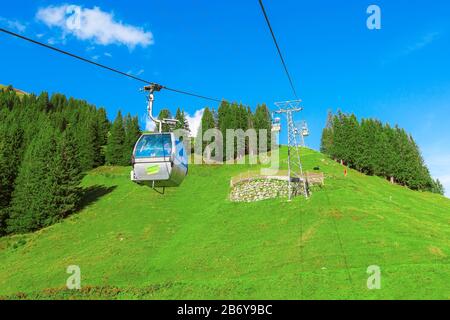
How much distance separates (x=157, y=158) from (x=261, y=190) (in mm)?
40287

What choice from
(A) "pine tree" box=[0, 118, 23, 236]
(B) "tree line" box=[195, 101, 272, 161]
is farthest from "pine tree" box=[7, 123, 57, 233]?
(B) "tree line" box=[195, 101, 272, 161]

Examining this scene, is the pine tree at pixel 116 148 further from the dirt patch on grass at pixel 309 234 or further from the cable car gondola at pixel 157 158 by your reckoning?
the cable car gondola at pixel 157 158

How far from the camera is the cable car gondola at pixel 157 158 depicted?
13133 millimetres

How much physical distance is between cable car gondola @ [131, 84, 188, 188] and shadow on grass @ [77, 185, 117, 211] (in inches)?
1941

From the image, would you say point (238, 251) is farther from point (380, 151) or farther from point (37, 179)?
point (380, 151)

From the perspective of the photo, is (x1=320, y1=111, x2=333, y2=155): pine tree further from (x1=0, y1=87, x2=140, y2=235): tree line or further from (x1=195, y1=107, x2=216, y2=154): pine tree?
(x1=0, y1=87, x2=140, y2=235): tree line

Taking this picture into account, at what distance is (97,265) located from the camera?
118 ft

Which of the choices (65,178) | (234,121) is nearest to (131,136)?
(234,121)

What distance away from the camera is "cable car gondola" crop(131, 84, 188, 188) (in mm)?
13133

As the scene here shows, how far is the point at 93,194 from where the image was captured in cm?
6600

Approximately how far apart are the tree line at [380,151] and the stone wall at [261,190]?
4167cm

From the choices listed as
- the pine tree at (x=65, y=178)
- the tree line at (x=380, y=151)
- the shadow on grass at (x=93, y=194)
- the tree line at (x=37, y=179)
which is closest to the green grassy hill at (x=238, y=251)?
the pine tree at (x=65, y=178)

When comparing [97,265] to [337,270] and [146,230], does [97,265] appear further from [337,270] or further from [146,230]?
[337,270]
